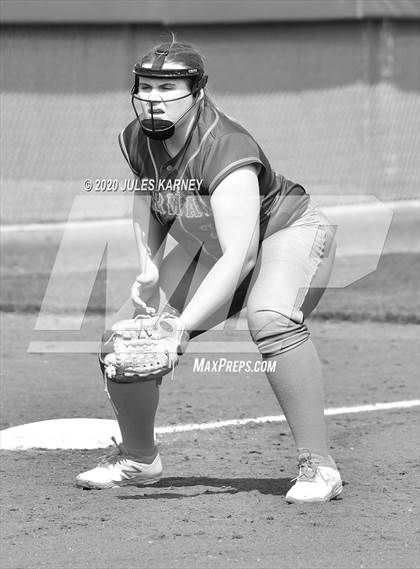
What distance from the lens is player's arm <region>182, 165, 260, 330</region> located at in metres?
4.11

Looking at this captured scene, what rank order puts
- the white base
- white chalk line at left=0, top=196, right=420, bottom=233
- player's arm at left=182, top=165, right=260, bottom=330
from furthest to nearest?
white chalk line at left=0, top=196, right=420, bottom=233, the white base, player's arm at left=182, top=165, right=260, bottom=330

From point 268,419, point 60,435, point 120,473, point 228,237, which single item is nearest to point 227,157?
point 228,237

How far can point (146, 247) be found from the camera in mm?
4641

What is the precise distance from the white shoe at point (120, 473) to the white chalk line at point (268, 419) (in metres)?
0.86

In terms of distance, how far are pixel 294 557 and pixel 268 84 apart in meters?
7.24

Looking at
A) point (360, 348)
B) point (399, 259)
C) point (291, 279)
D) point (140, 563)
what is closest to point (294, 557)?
point (140, 563)

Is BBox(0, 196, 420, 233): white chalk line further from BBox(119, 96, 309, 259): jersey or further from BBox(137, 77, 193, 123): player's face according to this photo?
BBox(137, 77, 193, 123): player's face

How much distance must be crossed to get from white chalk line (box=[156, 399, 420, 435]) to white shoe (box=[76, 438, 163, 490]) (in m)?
0.86

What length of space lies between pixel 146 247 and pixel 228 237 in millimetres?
591

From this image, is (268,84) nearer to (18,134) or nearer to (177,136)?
(18,134)

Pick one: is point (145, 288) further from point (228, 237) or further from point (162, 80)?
point (162, 80)

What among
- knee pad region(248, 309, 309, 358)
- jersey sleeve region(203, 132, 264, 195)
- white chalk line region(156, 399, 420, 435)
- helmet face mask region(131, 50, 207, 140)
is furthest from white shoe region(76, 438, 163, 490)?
helmet face mask region(131, 50, 207, 140)

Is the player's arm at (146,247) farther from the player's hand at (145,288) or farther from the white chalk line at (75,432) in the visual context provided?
the white chalk line at (75,432)

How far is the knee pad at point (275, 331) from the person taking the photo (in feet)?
14.0
